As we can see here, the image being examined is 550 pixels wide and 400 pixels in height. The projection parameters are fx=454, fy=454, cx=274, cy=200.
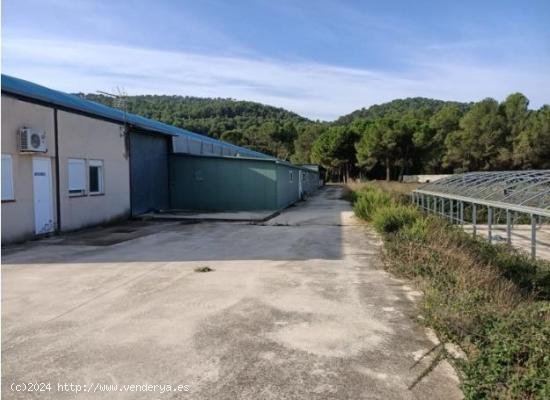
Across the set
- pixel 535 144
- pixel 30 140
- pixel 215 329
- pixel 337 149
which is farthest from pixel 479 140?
pixel 215 329

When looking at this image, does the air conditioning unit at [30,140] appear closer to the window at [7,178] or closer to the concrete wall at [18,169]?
the concrete wall at [18,169]

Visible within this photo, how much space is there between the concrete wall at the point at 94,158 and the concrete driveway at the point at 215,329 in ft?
14.8

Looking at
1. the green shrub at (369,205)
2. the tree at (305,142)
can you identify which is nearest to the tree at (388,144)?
the tree at (305,142)

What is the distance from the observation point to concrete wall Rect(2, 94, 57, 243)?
1092 centimetres

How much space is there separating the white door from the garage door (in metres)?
4.98

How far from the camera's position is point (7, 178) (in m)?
11.0

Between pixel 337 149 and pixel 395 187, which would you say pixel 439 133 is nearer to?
pixel 337 149

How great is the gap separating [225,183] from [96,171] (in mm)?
6914

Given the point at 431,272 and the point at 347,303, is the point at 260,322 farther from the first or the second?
the point at 431,272

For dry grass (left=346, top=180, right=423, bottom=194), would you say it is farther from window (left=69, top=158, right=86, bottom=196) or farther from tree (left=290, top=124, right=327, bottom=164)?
tree (left=290, top=124, right=327, bottom=164)

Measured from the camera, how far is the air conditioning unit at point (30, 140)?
11.2m

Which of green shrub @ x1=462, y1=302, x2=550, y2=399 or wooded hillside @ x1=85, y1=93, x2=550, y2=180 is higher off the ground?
wooded hillside @ x1=85, y1=93, x2=550, y2=180

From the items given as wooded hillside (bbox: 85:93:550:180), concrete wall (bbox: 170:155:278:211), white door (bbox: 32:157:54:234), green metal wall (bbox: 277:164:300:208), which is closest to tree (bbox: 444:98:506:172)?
wooded hillside (bbox: 85:93:550:180)

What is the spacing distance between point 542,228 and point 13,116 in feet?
59.3
